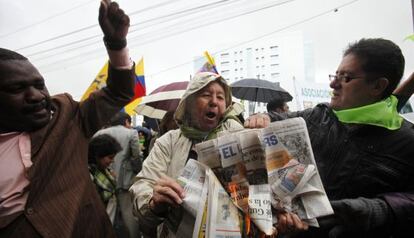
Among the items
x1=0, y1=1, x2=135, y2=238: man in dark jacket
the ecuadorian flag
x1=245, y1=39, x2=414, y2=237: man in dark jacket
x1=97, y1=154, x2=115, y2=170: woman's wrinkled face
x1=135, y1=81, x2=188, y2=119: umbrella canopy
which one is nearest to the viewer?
x1=0, y1=1, x2=135, y2=238: man in dark jacket

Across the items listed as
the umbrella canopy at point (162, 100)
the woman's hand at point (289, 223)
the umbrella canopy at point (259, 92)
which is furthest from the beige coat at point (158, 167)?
the umbrella canopy at point (259, 92)

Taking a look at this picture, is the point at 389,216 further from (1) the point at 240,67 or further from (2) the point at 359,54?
(1) the point at 240,67

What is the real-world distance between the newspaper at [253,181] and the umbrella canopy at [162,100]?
3449 mm

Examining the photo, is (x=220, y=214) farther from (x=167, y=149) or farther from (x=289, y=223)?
(x=167, y=149)

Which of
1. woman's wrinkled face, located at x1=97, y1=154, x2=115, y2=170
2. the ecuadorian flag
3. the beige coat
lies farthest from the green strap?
the ecuadorian flag

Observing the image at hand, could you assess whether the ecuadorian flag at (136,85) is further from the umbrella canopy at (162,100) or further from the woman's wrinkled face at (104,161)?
the woman's wrinkled face at (104,161)

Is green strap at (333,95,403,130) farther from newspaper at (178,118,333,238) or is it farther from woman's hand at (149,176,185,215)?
woman's hand at (149,176,185,215)

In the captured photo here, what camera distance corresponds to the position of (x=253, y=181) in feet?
4.61

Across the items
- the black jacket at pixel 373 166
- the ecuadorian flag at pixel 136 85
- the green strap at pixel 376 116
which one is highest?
the green strap at pixel 376 116

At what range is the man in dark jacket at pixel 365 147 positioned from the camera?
61.5 inches

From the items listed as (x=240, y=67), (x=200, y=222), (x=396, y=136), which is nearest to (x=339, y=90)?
(x=396, y=136)

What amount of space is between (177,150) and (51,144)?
0.63m

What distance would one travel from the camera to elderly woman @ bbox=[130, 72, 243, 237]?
4.76ft

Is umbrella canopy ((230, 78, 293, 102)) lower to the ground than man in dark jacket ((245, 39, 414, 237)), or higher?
lower
